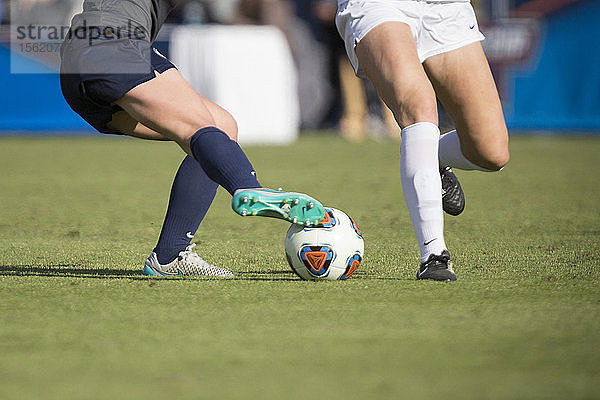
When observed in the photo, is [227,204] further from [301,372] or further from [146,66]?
[301,372]

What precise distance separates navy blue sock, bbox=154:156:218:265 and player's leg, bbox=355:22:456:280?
2.86 ft

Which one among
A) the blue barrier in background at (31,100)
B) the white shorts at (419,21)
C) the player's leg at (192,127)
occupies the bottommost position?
the blue barrier in background at (31,100)

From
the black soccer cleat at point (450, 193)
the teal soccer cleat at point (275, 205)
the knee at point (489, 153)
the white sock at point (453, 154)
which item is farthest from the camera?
the black soccer cleat at point (450, 193)

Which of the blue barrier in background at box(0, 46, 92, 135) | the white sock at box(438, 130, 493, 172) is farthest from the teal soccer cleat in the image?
the blue barrier in background at box(0, 46, 92, 135)

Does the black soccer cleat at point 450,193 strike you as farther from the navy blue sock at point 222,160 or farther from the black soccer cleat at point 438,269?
the navy blue sock at point 222,160

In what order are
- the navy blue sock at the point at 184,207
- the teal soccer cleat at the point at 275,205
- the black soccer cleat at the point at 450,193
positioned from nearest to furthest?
the teal soccer cleat at the point at 275,205, the navy blue sock at the point at 184,207, the black soccer cleat at the point at 450,193

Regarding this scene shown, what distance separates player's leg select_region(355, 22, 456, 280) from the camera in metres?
4.10

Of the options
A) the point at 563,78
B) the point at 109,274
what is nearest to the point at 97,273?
the point at 109,274

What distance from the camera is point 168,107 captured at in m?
4.00

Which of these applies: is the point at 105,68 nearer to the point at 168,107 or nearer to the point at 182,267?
the point at 168,107

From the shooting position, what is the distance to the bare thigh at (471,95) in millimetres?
4492

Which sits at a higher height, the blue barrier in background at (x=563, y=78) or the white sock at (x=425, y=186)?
the white sock at (x=425, y=186)

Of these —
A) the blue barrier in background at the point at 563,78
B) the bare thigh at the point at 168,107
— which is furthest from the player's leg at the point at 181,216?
the blue barrier in background at the point at 563,78

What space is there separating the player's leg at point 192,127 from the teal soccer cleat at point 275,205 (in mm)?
24
